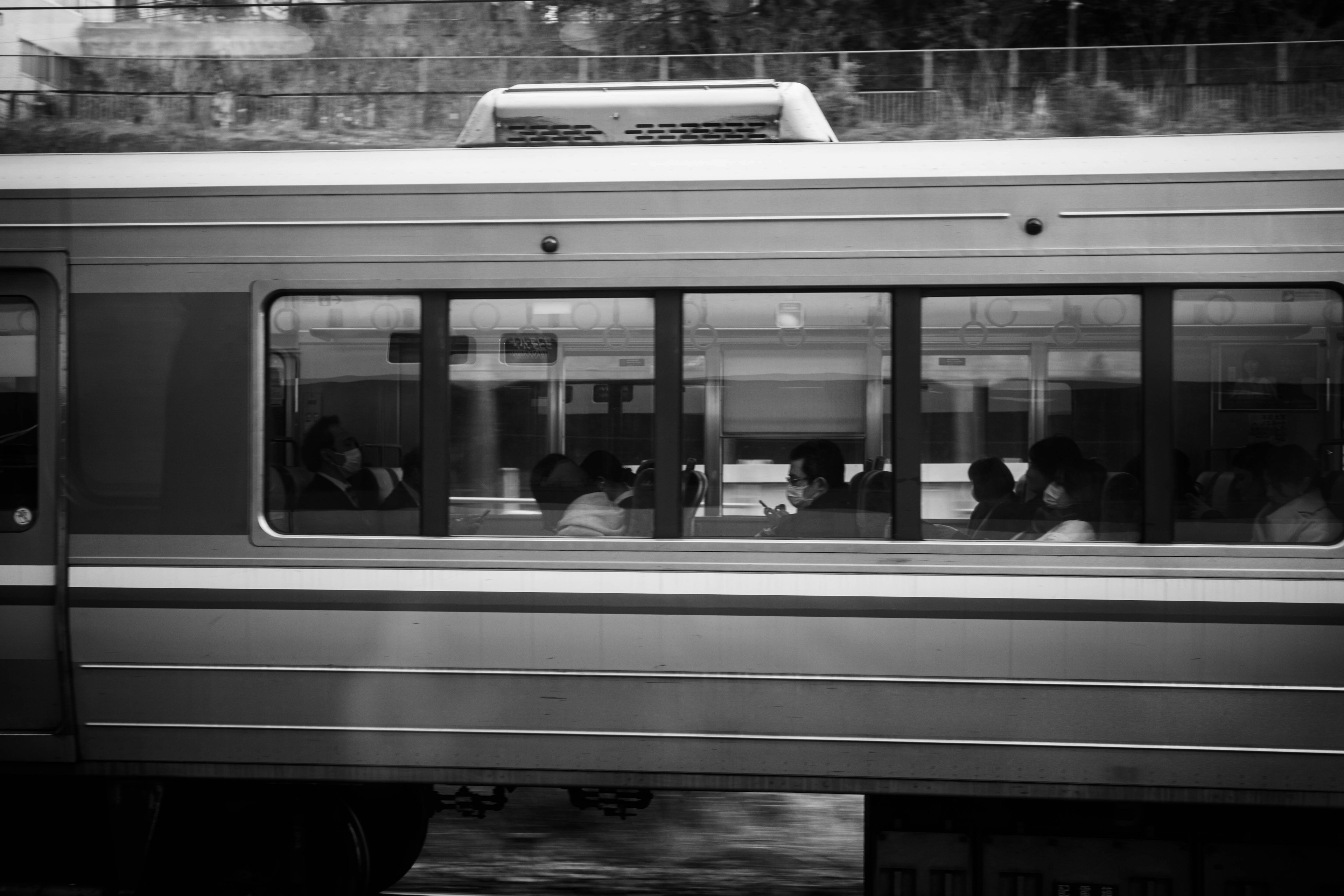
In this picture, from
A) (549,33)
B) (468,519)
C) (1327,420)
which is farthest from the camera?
(549,33)

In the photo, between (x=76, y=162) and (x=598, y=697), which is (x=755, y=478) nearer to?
(x=598, y=697)

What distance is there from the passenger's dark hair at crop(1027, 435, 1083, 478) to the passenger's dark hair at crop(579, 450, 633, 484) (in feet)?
4.65

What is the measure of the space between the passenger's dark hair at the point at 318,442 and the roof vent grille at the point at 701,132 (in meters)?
1.50

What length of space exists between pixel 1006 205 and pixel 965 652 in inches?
60.3

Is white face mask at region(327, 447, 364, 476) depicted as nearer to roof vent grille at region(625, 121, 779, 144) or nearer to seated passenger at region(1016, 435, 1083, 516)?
roof vent grille at region(625, 121, 779, 144)

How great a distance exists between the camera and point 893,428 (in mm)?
4312

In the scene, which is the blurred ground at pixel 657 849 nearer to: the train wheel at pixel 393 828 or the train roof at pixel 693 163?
the train wheel at pixel 393 828

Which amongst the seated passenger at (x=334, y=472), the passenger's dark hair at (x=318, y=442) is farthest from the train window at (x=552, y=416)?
the passenger's dark hair at (x=318, y=442)

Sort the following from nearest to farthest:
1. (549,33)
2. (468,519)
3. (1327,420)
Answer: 1. (1327,420)
2. (468,519)
3. (549,33)

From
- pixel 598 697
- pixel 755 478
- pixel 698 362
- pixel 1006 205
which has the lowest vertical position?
pixel 598 697

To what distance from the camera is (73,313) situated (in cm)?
452

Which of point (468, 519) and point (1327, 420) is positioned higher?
point (1327, 420)

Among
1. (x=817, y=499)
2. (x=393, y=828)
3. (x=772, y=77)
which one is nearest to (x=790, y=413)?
(x=817, y=499)

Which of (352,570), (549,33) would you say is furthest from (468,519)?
(549,33)
